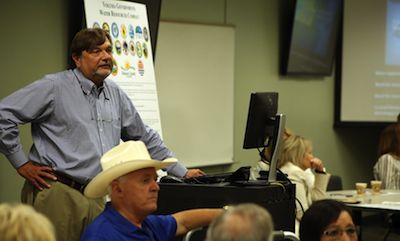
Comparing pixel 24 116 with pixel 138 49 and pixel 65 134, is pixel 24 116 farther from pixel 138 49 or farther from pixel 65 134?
pixel 138 49

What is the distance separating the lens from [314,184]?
216 inches

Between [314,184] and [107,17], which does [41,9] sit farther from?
[314,184]

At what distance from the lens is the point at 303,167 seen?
17.8 feet

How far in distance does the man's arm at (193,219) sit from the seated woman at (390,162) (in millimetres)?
3890

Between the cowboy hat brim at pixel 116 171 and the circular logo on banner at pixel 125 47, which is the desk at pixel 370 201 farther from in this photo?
the cowboy hat brim at pixel 116 171

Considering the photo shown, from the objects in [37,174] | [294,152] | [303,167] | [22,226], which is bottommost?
[303,167]

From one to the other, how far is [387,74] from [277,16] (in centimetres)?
159

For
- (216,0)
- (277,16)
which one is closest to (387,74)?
(277,16)

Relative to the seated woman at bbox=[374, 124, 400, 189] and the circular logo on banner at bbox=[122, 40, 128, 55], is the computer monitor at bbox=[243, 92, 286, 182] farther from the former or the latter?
the seated woman at bbox=[374, 124, 400, 189]

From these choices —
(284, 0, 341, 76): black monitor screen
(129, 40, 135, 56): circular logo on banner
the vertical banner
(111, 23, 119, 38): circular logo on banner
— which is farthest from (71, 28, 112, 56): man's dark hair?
(284, 0, 341, 76): black monitor screen

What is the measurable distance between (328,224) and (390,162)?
146 inches

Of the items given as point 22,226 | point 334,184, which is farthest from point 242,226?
point 334,184

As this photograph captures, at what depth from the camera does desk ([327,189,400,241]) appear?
17.1 feet

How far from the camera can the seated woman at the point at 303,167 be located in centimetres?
517
